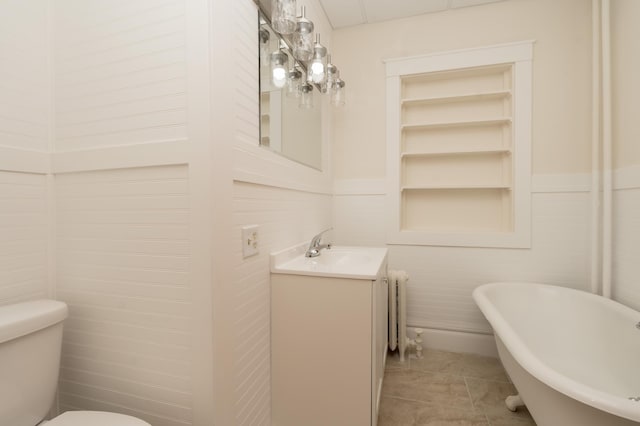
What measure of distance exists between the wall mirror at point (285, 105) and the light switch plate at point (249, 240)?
0.41 meters

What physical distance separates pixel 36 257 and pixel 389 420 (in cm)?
181

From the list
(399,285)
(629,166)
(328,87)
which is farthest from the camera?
(399,285)

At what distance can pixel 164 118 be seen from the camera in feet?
3.30

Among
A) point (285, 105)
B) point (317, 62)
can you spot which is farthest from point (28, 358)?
point (317, 62)

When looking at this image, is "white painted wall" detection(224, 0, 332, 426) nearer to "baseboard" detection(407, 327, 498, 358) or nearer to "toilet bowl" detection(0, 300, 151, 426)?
"toilet bowl" detection(0, 300, 151, 426)

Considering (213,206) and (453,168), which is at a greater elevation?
(453,168)

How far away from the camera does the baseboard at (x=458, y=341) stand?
7.07 ft

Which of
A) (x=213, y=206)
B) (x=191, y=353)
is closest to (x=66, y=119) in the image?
(x=213, y=206)

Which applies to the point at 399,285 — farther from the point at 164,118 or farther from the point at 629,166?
the point at 164,118

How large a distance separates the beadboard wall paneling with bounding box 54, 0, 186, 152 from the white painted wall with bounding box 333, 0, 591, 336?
5.44ft

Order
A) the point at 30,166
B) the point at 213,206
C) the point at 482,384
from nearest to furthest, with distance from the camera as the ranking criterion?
the point at 213,206 → the point at 30,166 → the point at 482,384

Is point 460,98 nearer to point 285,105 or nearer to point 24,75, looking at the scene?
point 285,105

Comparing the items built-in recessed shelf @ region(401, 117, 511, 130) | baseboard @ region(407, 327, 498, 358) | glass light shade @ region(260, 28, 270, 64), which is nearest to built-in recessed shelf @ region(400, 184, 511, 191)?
built-in recessed shelf @ region(401, 117, 511, 130)

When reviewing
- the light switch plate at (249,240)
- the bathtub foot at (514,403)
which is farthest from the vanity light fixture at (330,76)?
the bathtub foot at (514,403)
